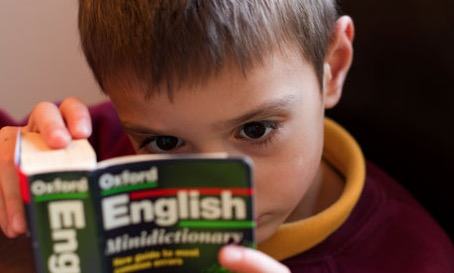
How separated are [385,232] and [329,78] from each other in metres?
0.21

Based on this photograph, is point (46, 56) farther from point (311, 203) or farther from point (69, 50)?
point (311, 203)

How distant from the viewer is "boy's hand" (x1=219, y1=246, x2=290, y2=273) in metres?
0.48

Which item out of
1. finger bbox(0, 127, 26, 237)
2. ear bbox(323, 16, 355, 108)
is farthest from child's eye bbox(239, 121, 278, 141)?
finger bbox(0, 127, 26, 237)

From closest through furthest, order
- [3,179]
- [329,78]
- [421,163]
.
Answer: [3,179], [329,78], [421,163]

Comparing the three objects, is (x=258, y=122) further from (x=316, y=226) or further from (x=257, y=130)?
(x=316, y=226)

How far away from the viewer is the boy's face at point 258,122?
667 mm

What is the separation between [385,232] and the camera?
88cm

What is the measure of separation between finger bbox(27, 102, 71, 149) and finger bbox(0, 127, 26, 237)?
5cm

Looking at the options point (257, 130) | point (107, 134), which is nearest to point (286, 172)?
point (257, 130)


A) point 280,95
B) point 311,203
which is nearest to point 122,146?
point 311,203

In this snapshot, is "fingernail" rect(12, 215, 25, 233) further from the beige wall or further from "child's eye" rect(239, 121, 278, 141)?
the beige wall

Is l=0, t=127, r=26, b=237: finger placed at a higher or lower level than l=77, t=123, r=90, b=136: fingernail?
lower

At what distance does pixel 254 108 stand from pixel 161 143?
0.40 ft

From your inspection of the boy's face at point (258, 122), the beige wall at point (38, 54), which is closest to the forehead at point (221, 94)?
the boy's face at point (258, 122)
